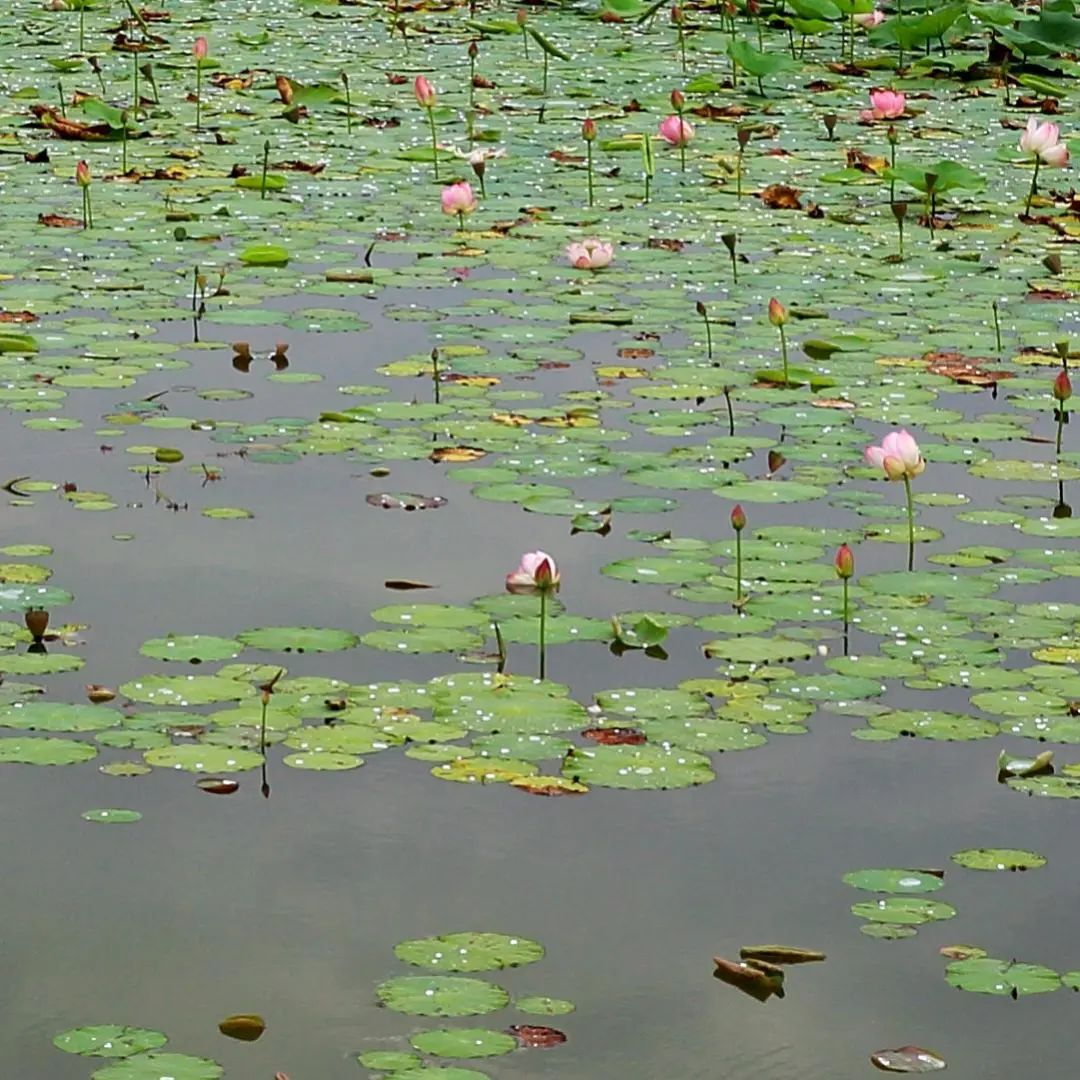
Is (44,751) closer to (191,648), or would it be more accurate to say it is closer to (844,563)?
(191,648)

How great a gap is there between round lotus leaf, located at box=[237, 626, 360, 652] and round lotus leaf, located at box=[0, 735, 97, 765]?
1.33 feet

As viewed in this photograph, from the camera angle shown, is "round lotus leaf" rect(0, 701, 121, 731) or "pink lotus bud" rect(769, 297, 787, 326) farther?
"pink lotus bud" rect(769, 297, 787, 326)

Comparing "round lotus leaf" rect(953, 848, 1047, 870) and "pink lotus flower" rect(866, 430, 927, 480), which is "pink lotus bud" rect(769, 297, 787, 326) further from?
"round lotus leaf" rect(953, 848, 1047, 870)

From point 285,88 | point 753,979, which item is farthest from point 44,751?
point 285,88

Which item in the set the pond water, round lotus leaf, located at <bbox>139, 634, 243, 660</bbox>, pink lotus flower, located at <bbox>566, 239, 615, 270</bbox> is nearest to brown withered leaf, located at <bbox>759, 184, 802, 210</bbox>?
the pond water

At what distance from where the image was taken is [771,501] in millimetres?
3814

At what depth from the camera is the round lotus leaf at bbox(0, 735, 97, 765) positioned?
2.70 m

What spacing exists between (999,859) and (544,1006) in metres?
0.65

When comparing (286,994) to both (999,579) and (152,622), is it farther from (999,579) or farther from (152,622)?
(999,579)

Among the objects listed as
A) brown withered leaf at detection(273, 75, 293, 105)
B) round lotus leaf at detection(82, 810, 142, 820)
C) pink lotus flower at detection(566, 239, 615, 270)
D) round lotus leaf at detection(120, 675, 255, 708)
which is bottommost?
round lotus leaf at detection(82, 810, 142, 820)

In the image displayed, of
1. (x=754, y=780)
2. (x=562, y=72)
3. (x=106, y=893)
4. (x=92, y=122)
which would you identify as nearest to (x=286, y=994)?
(x=106, y=893)

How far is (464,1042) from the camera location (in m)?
2.09

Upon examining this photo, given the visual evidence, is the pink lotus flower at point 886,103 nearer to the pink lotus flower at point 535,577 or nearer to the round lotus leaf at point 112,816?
the pink lotus flower at point 535,577

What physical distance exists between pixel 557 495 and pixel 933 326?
1.71m
